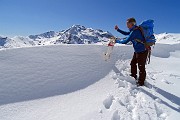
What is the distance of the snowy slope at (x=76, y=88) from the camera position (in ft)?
14.9

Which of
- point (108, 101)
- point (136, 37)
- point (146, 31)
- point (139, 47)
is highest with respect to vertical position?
point (146, 31)

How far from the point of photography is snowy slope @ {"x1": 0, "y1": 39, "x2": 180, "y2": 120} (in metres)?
4.53

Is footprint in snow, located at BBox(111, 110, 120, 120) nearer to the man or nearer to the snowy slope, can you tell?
the snowy slope

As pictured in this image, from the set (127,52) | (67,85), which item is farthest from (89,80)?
(127,52)

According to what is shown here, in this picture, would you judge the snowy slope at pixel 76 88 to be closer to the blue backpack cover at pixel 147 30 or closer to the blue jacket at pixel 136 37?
the blue jacket at pixel 136 37

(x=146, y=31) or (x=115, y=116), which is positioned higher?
(x=146, y=31)

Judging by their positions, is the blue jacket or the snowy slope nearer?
the snowy slope

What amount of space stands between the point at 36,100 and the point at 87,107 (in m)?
1.25

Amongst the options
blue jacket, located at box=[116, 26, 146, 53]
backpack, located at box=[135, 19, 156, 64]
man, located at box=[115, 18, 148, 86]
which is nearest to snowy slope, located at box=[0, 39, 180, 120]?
man, located at box=[115, 18, 148, 86]

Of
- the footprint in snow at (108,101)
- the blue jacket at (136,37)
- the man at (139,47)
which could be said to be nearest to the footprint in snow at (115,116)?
the footprint in snow at (108,101)

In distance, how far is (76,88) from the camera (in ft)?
19.0

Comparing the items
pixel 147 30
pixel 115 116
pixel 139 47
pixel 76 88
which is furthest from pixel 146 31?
pixel 115 116

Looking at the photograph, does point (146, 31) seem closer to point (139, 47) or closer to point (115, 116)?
point (139, 47)

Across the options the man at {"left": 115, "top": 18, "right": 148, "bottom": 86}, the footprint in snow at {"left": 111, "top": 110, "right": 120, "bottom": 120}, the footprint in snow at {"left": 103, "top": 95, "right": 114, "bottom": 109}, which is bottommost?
the footprint in snow at {"left": 111, "top": 110, "right": 120, "bottom": 120}
